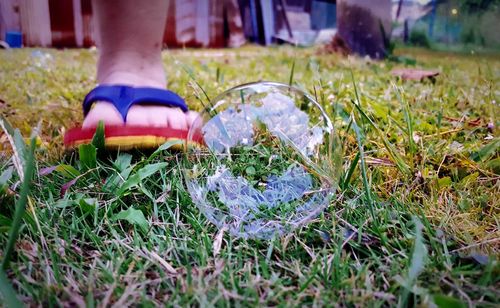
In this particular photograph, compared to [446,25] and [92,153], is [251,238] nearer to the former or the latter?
[92,153]

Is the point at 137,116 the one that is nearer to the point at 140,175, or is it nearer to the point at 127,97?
the point at 127,97

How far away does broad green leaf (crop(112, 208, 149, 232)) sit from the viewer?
2.68ft

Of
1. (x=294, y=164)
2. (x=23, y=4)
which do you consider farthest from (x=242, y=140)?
(x=23, y=4)

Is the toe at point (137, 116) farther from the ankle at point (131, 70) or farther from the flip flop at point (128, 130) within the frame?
the ankle at point (131, 70)

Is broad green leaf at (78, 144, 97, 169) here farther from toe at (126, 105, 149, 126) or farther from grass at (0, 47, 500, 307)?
toe at (126, 105, 149, 126)

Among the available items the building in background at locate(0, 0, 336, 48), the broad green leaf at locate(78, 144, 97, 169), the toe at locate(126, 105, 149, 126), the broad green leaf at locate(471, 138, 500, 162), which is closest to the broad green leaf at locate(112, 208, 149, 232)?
the broad green leaf at locate(78, 144, 97, 169)

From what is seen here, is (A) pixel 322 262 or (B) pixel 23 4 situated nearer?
(A) pixel 322 262

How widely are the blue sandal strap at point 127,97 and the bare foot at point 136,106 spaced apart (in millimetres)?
14

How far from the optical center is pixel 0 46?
2021 mm

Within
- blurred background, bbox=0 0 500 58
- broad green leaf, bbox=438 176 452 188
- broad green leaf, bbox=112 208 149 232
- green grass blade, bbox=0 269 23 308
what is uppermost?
blurred background, bbox=0 0 500 58

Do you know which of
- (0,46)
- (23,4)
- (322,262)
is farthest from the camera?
(0,46)

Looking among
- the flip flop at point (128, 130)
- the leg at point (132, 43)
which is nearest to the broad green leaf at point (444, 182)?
the flip flop at point (128, 130)

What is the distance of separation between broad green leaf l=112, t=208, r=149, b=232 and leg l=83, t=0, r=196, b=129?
1.34 ft

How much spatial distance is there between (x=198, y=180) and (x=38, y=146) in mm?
503
